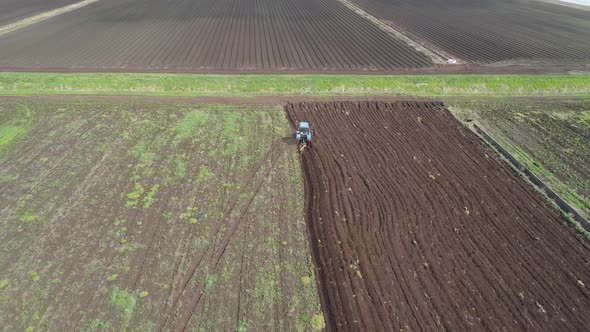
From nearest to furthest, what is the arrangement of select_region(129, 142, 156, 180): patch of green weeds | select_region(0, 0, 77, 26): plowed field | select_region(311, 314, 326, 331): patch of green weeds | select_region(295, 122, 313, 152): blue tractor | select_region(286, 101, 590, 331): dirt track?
1. select_region(311, 314, 326, 331): patch of green weeds
2. select_region(286, 101, 590, 331): dirt track
3. select_region(129, 142, 156, 180): patch of green weeds
4. select_region(295, 122, 313, 152): blue tractor
5. select_region(0, 0, 77, 26): plowed field

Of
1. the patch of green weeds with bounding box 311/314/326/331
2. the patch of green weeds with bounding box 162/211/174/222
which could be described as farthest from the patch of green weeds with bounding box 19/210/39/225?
the patch of green weeds with bounding box 311/314/326/331

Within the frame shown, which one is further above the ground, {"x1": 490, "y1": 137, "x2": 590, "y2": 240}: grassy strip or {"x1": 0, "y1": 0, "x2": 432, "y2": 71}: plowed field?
{"x1": 0, "y1": 0, "x2": 432, "y2": 71}: plowed field

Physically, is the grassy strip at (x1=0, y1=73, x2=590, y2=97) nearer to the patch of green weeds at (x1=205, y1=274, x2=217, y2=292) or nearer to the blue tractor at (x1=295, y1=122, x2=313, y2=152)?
the blue tractor at (x1=295, y1=122, x2=313, y2=152)

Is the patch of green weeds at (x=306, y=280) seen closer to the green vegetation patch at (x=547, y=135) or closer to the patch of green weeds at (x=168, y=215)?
the patch of green weeds at (x=168, y=215)

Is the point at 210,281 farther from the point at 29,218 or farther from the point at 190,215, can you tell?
the point at 29,218

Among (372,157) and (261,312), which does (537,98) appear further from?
(261,312)

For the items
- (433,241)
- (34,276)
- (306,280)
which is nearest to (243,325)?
(306,280)
